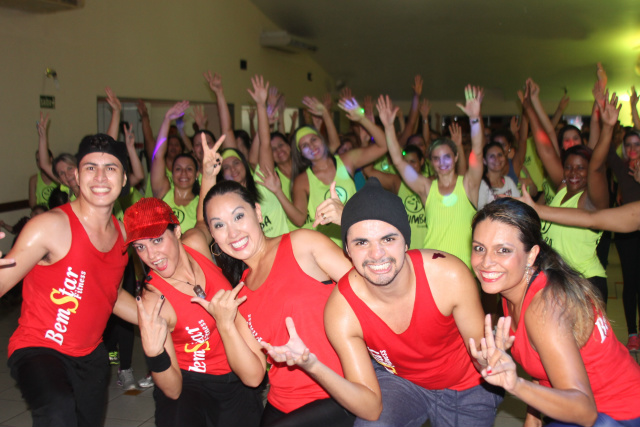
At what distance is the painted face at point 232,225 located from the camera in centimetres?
248

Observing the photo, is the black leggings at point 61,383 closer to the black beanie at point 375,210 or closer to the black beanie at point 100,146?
the black beanie at point 100,146

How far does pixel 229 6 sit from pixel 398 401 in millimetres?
10004

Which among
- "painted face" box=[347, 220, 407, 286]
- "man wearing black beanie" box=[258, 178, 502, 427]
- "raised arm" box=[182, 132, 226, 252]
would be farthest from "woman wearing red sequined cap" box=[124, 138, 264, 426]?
"painted face" box=[347, 220, 407, 286]

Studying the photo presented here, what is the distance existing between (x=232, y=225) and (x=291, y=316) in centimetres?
50

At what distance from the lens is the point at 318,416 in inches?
92.0

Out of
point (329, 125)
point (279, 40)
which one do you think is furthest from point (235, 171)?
point (279, 40)

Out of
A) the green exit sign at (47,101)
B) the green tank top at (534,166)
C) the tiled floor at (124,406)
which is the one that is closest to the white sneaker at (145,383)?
the tiled floor at (124,406)

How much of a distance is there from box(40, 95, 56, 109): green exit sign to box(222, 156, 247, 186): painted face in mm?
3685

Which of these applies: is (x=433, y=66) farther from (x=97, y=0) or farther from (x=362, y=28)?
(x=97, y=0)

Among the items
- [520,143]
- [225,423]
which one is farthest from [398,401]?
[520,143]

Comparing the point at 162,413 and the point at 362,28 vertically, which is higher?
the point at 362,28

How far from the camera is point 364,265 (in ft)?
6.85

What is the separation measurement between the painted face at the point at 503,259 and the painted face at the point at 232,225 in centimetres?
104

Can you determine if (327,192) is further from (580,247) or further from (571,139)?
(571,139)
